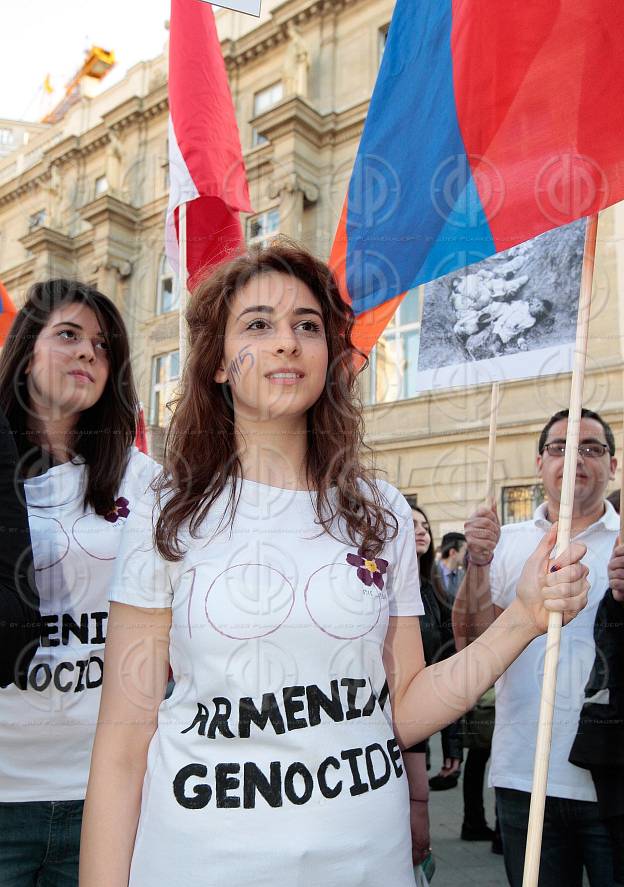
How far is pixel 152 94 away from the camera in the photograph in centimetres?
1684

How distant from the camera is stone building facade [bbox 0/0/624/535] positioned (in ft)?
33.3

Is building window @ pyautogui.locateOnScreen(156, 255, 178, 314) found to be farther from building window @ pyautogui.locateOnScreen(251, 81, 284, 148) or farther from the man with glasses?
the man with glasses

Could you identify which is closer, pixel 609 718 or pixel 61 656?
pixel 61 656

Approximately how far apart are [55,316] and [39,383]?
0.59 feet

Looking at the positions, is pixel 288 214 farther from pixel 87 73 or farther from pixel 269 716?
pixel 87 73

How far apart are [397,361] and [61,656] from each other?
10599 mm

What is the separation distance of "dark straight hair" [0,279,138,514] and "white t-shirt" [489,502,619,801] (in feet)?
4.29

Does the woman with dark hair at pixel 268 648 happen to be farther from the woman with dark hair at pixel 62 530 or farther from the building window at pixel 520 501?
the building window at pixel 520 501

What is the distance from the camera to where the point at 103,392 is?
198 centimetres

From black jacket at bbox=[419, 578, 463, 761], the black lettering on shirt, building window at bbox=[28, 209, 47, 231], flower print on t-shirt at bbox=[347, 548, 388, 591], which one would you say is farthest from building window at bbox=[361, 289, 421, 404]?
building window at bbox=[28, 209, 47, 231]

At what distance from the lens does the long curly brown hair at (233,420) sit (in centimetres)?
131

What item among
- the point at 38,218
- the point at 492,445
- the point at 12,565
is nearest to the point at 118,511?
the point at 12,565

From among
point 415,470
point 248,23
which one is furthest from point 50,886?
point 248,23

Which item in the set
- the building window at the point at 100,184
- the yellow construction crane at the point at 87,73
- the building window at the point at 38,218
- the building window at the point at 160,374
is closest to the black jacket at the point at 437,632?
the building window at the point at 160,374
